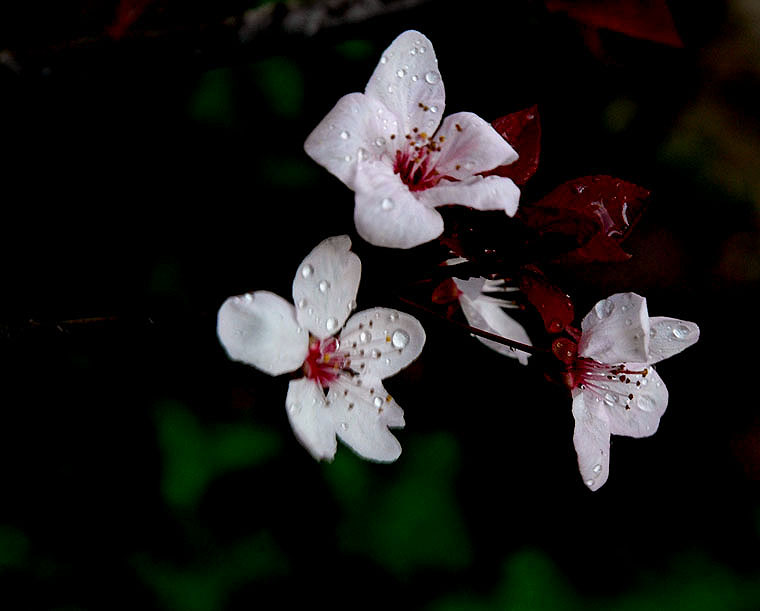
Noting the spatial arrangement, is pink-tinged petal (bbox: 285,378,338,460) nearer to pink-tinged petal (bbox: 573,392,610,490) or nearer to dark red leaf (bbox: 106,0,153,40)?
pink-tinged petal (bbox: 573,392,610,490)

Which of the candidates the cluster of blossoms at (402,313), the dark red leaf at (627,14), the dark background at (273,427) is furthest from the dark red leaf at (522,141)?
the dark background at (273,427)

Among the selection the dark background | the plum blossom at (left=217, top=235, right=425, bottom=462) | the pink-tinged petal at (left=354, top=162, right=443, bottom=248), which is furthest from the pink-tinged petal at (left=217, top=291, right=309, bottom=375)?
the dark background

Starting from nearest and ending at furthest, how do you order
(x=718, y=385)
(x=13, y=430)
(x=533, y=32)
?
1. (x=13, y=430)
2. (x=533, y=32)
3. (x=718, y=385)

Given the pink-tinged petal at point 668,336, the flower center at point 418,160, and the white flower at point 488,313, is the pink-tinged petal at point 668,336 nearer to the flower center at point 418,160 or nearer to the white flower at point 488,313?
the white flower at point 488,313

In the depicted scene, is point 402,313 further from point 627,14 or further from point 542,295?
point 627,14

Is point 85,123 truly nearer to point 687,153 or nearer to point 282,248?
point 282,248

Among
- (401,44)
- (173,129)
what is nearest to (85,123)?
(173,129)
